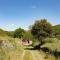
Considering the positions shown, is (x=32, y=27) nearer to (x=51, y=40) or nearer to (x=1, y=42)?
(x=51, y=40)

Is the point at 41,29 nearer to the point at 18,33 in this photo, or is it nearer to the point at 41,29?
the point at 41,29

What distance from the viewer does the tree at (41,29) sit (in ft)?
191

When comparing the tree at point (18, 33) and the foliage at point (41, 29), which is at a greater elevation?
the tree at point (18, 33)

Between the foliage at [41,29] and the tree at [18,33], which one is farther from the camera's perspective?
the tree at [18,33]

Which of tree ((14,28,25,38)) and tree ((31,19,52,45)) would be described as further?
tree ((14,28,25,38))

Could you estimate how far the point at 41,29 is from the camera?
58.5m

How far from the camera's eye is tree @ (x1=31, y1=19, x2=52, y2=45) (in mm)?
58156

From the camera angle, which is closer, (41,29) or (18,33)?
(41,29)

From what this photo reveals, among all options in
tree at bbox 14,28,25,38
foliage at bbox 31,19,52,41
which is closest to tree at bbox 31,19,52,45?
foliage at bbox 31,19,52,41

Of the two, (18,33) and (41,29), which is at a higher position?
(18,33)

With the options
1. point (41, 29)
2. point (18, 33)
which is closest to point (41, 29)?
point (41, 29)

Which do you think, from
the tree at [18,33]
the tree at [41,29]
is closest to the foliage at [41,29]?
the tree at [41,29]

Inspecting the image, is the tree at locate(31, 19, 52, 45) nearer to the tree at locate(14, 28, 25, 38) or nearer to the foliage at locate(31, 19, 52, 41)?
the foliage at locate(31, 19, 52, 41)

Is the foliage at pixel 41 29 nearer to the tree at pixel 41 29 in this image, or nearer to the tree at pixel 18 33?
the tree at pixel 41 29
